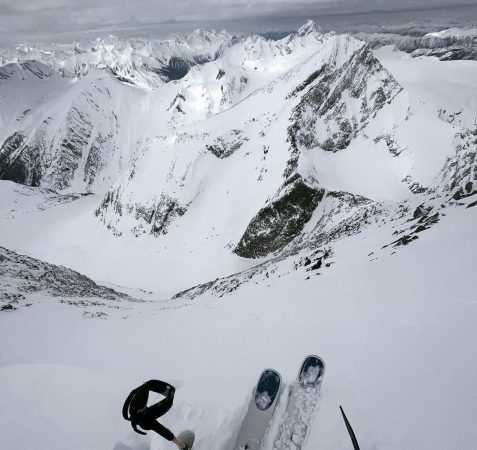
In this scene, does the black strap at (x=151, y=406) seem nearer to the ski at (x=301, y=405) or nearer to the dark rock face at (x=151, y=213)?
the ski at (x=301, y=405)

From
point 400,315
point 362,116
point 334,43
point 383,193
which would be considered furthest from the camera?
point 334,43

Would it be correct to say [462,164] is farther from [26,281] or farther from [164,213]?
[26,281]

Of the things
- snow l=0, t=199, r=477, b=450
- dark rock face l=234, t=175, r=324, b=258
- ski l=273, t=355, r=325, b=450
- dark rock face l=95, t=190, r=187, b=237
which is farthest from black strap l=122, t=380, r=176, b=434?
dark rock face l=95, t=190, r=187, b=237

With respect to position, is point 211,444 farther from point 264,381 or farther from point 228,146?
point 228,146

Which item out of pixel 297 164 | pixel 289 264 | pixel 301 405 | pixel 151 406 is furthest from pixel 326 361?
pixel 297 164

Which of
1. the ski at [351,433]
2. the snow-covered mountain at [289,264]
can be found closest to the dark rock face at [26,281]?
the snow-covered mountain at [289,264]

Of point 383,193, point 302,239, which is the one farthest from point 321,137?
point 302,239
